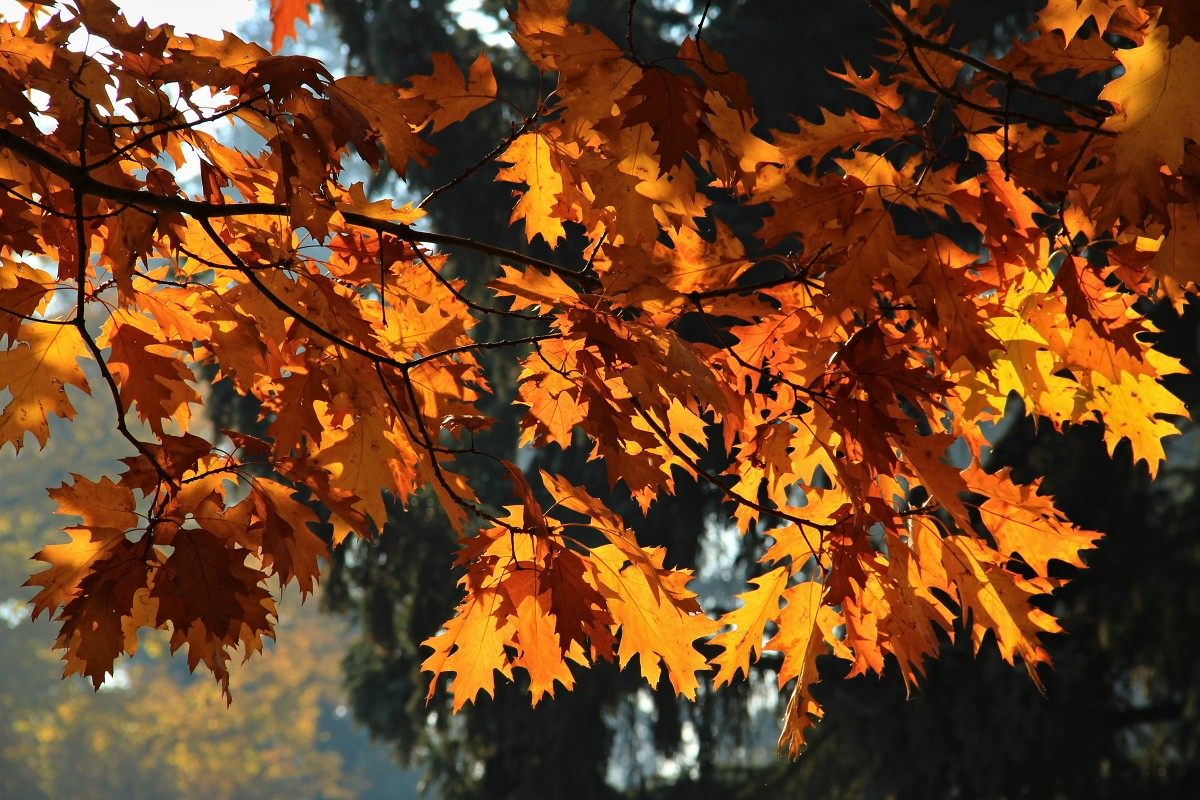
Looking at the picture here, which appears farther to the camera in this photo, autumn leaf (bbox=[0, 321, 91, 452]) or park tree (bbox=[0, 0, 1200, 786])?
autumn leaf (bbox=[0, 321, 91, 452])

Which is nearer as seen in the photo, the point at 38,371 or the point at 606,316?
the point at 606,316

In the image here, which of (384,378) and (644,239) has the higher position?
(644,239)

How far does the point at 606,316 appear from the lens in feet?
5.78

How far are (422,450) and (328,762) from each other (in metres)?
24.0

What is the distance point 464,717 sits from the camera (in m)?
8.17

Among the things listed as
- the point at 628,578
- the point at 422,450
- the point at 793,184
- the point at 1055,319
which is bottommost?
the point at 628,578

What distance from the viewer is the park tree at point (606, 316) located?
67.7 inches

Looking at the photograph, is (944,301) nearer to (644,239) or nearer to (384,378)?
(644,239)

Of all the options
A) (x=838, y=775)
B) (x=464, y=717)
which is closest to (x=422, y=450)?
(x=838, y=775)

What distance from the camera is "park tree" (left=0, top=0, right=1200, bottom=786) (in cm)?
172

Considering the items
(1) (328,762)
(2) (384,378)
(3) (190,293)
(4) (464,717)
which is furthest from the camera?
(1) (328,762)

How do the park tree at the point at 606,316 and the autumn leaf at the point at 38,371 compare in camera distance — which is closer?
the park tree at the point at 606,316

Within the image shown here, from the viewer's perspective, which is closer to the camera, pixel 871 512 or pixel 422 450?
pixel 871 512

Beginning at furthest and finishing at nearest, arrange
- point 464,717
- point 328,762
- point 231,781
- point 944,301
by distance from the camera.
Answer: point 328,762 → point 231,781 → point 464,717 → point 944,301
